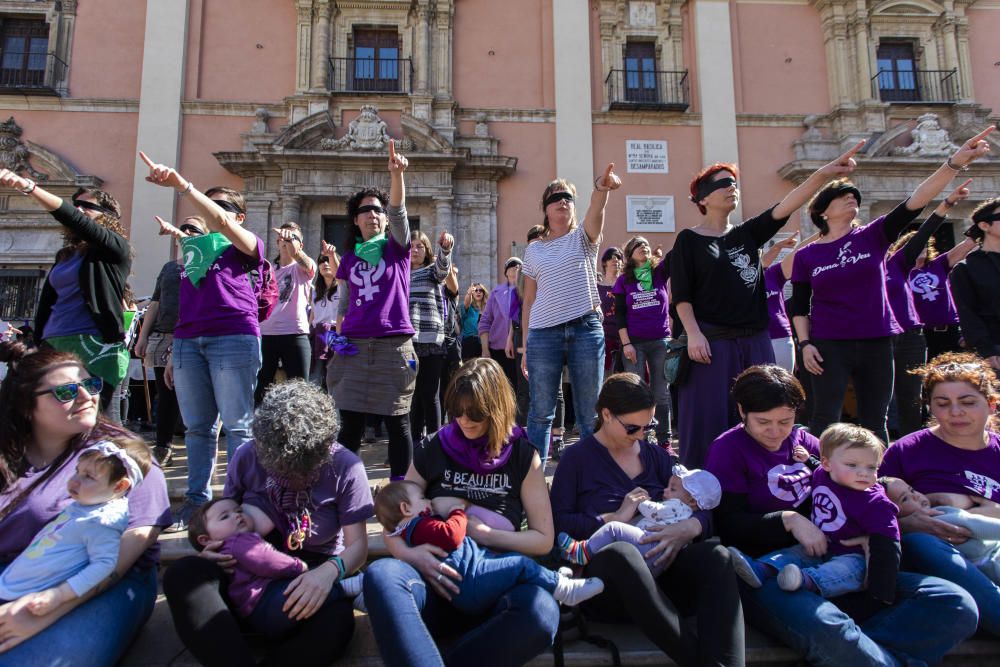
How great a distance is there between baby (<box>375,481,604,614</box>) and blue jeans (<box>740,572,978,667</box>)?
2.17ft

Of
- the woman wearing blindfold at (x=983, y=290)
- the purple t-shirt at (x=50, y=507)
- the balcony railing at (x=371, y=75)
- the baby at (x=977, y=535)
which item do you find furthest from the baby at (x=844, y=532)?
the balcony railing at (x=371, y=75)

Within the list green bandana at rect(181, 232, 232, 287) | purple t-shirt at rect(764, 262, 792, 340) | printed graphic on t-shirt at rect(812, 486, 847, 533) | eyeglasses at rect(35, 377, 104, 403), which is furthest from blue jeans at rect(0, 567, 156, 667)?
purple t-shirt at rect(764, 262, 792, 340)

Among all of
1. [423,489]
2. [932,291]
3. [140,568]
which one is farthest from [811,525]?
[932,291]

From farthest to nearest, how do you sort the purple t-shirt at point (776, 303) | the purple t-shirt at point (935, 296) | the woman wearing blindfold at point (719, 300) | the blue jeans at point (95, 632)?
the purple t-shirt at point (935, 296) → the purple t-shirt at point (776, 303) → the woman wearing blindfold at point (719, 300) → the blue jeans at point (95, 632)

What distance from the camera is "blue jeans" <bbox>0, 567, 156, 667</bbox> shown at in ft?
5.84

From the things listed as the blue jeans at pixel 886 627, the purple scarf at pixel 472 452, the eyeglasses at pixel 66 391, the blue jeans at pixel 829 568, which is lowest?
the blue jeans at pixel 886 627

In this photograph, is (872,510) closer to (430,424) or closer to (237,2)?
(430,424)

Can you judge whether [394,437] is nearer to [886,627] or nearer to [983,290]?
[886,627]

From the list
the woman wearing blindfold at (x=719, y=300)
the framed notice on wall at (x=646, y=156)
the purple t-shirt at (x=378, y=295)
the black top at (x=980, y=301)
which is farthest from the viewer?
the framed notice on wall at (x=646, y=156)

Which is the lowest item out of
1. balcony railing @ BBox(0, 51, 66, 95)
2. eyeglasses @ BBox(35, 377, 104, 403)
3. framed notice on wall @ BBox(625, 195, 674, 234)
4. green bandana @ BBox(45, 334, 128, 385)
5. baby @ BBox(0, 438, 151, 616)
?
baby @ BBox(0, 438, 151, 616)

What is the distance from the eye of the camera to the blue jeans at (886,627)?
1924mm

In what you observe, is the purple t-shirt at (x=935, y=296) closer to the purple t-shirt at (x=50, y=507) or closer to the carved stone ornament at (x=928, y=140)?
the purple t-shirt at (x=50, y=507)

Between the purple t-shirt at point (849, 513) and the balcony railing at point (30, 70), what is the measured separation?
13.7 m

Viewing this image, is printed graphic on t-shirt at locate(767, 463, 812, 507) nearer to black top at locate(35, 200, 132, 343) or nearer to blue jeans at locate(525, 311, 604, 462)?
blue jeans at locate(525, 311, 604, 462)
